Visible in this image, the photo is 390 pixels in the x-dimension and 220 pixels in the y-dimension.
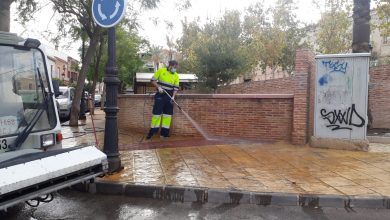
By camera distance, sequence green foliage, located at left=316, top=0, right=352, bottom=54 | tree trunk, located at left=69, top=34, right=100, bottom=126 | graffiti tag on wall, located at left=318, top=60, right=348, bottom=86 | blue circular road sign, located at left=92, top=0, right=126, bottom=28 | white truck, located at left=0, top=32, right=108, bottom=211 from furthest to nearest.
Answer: green foliage, located at left=316, top=0, right=352, bottom=54
tree trunk, located at left=69, top=34, right=100, bottom=126
graffiti tag on wall, located at left=318, top=60, right=348, bottom=86
blue circular road sign, located at left=92, top=0, right=126, bottom=28
white truck, located at left=0, top=32, right=108, bottom=211

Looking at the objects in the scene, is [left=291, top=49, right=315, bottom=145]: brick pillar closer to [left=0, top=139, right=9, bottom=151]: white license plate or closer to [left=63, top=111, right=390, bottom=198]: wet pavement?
[left=63, top=111, right=390, bottom=198]: wet pavement

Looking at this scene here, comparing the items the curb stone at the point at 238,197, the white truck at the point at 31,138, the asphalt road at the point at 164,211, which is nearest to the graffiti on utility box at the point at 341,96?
the curb stone at the point at 238,197

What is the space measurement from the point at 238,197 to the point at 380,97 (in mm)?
10198

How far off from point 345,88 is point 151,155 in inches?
180

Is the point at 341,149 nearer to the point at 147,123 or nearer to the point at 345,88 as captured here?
the point at 345,88

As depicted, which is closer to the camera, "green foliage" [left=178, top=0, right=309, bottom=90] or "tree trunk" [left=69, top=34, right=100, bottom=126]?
"tree trunk" [left=69, top=34, right=100, bottom=126]

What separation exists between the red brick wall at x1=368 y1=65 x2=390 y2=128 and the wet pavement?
14.3ft

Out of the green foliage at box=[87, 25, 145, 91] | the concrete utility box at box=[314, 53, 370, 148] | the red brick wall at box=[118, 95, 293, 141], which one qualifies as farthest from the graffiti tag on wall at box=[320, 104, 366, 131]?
the green foliage at box=[87, 25, 145, 91]

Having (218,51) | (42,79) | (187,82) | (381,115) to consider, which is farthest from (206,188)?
(187,82)

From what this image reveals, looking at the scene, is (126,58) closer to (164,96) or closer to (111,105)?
(164,96)

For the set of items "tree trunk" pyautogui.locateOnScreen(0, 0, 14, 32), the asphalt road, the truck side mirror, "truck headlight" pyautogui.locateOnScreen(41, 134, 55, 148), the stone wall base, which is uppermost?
"tree trunk" pyautogui.locateOnScreen(0, 0, 14, 32)

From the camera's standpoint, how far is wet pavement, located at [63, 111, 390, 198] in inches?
237

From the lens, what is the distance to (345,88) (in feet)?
29.7

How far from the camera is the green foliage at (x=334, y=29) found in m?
25.8
